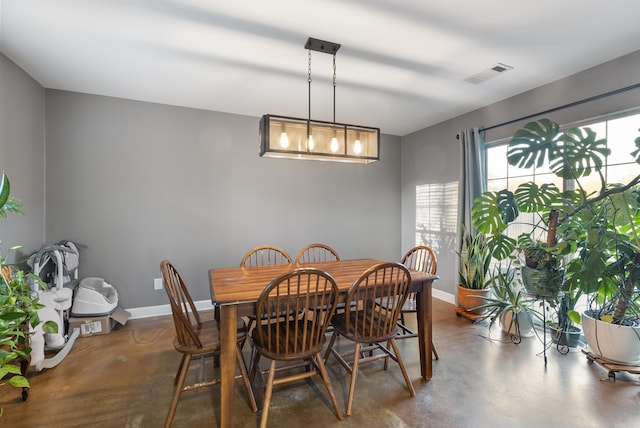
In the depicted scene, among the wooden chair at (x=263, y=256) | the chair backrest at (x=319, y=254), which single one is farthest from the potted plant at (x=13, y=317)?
the chair backrest at (x=319, y=254)

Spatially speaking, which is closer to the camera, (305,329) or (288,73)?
(305,329)

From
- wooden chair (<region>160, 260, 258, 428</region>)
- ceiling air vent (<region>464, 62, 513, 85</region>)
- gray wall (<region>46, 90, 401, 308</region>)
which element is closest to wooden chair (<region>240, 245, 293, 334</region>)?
gray wall (<region>46, 90, 401, 308</region>)

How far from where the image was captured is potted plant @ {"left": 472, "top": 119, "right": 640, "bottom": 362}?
7.17 feet

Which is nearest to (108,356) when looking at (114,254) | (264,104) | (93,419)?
(93,419)

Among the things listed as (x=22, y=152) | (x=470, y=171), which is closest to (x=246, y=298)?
(x=22, y=152)

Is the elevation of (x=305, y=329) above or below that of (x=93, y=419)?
above

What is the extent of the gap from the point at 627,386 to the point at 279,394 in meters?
2.52

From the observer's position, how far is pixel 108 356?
8.50 ft

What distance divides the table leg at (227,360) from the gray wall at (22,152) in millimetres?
2189

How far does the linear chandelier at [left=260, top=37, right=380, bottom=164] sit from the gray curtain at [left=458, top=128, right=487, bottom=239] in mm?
1770

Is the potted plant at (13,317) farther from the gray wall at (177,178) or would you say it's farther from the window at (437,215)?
the window at (437,215)

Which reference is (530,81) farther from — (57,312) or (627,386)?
(57,312)

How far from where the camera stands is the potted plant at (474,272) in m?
3.43

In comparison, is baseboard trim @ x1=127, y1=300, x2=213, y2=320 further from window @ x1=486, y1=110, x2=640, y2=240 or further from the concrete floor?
Result: window @ x1=486, y1=110, x2=640, y2=240
